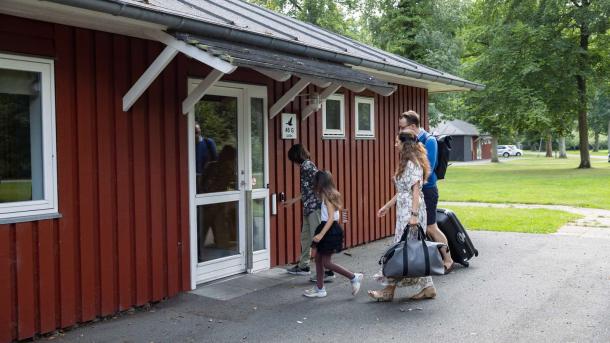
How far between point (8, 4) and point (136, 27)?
116 centimetres

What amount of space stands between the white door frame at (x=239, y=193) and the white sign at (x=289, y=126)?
0.35m

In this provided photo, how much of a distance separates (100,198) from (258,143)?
8.20ft

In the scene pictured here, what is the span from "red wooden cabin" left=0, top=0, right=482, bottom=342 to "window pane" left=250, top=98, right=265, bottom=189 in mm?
19

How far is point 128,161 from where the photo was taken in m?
5.67

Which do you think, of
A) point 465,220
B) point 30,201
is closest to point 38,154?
point 30,201

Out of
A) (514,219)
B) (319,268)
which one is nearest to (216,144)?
(319,268)

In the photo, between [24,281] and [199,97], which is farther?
[199,97]

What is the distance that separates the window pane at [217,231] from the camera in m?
6.68

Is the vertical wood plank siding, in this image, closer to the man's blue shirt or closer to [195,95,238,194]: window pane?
[195,95,238,194]: window pane

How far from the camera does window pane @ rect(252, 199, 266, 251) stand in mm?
7414

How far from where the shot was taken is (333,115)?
29.6ft

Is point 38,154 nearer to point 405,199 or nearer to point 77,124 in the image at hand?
point 77,124

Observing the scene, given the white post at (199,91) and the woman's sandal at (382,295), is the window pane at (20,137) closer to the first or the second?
the white post at (199,91)

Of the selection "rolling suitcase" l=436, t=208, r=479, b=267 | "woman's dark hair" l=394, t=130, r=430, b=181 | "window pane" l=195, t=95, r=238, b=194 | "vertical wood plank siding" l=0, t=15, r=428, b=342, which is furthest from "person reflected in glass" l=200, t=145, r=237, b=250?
"rolling suitcase" l=436, t=208, r=479, b=267
